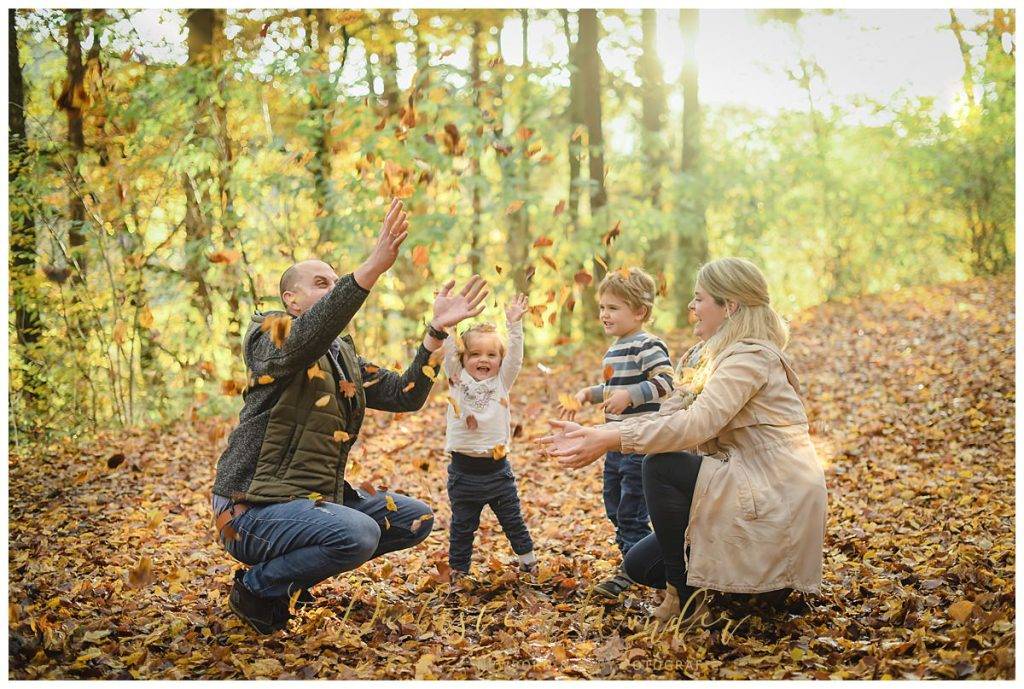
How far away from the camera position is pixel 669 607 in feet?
11.4

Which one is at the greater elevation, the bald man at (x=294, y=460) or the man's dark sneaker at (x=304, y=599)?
the bald man at (x=294, y=460)

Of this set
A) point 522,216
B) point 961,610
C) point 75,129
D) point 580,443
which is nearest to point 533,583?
point 580,443

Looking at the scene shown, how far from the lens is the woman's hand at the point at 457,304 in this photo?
12.3 ft

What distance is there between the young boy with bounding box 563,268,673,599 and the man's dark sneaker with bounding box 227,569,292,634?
1498 mm

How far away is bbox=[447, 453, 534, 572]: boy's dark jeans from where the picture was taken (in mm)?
4211

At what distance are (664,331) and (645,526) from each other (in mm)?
10105

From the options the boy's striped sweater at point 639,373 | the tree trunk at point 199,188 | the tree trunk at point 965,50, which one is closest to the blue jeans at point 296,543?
the boy's striped sweater at point 639,373

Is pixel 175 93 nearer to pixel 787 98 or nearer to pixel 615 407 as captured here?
pixel 615 407

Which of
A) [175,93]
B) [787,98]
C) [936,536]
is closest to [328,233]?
[175,93]

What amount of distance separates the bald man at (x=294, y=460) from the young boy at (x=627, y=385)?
46.5 inches

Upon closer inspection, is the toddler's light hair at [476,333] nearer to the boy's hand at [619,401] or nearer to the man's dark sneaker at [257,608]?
the boy's hand at [619,401]

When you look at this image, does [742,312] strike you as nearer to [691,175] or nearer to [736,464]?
[736,464]

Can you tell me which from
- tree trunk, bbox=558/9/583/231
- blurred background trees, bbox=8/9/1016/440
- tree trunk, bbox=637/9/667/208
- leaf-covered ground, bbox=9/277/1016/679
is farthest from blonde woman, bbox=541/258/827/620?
tree trunk, bbox=637/9/667/208

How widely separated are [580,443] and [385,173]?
602 cm
